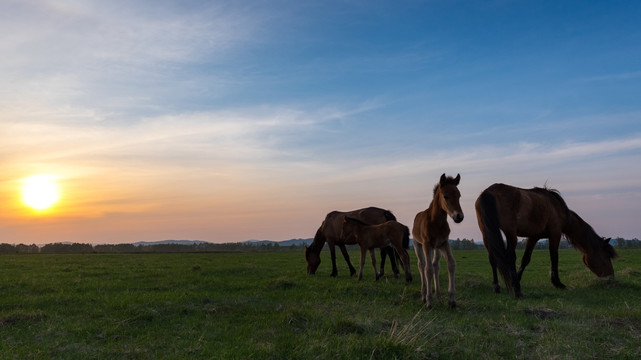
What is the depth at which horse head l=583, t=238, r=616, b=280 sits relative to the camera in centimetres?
1337

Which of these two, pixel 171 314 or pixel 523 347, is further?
pixel 171 314

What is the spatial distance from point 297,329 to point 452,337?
2465 mm

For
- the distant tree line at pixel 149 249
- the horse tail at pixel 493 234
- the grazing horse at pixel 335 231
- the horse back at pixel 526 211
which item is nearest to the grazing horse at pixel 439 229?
the horse tail at pixel 493 234

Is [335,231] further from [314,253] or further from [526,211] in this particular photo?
[526,211]

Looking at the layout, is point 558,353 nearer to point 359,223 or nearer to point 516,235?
point 516,235

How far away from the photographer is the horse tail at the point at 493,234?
1053cm

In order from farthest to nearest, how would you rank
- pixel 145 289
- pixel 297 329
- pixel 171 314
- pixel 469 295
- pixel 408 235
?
1. pixel 408 235
2. pixel 145 289
3. pixel 469 295
4. pixel 171 314
5. pixel 297 329

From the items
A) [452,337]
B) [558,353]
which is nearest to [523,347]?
[558,353]

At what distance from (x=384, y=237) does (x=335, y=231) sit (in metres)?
3.95

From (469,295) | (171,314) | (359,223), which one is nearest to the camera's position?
(171,314)

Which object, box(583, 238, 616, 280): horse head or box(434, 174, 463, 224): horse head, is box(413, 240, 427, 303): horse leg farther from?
box(583, 238, 616, 280): horse head

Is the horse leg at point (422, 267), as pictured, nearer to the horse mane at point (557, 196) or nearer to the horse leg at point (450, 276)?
the horse leg at point (450, 276)

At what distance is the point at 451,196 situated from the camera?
8.24 metres

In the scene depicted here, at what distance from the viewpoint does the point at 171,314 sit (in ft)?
27.6
